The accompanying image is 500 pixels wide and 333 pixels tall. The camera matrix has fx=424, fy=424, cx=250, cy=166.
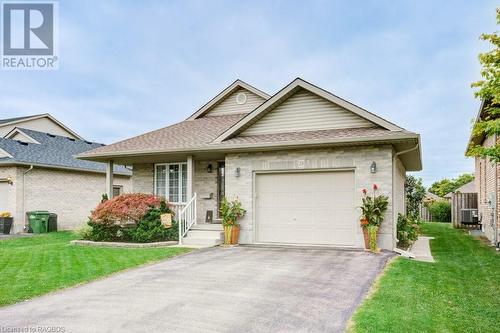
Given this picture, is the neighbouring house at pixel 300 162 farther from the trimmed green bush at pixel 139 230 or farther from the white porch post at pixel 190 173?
the trimmed green bush at pixel 139 230

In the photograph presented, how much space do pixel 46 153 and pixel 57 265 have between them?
1356cm

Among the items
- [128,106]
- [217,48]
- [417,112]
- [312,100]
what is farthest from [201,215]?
[128,106]

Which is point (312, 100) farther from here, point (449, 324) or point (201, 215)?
point (449, 324)

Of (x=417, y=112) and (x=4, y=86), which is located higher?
(x=4, y=86)

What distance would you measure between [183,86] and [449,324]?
23094 mm

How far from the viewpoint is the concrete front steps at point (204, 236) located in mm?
12891

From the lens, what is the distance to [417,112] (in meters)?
25.5

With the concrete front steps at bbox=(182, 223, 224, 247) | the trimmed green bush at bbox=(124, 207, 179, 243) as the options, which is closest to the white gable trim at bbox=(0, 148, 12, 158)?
the trimmed green bush at bbox=(124, 207, 179, 243)

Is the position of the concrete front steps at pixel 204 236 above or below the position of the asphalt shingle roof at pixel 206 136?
below

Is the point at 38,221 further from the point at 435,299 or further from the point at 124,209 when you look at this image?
the point at 435,299

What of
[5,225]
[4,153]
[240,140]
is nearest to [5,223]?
[5,225]

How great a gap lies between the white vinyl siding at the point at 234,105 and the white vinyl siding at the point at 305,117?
4550 mm

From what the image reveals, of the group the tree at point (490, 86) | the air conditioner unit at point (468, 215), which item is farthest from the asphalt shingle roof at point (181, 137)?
the air conditioner unit at point (468, 215)

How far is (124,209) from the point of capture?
13141 mm
